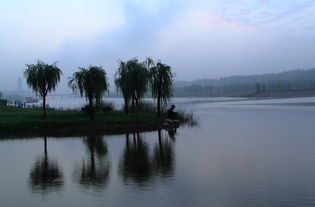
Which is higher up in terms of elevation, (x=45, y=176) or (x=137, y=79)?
(x=137, y=79)

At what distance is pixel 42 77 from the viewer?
29766 millimetres

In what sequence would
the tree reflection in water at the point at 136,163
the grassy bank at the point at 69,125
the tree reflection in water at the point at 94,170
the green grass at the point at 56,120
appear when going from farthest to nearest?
the green grass at the point at 56,120
the grassy bank at the point at 69,125
the tree reflection in water at the point at 136,163
the tree reflection in water at the point at 94,170

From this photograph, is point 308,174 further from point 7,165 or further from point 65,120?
point 65,120

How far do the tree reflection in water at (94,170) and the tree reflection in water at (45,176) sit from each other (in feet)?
2.03

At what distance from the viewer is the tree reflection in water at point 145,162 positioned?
13.0 meters

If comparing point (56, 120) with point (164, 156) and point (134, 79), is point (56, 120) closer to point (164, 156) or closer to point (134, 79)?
point (134, 79)

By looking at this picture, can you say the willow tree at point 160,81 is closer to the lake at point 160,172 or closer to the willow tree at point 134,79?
the willow tree at point 134,79

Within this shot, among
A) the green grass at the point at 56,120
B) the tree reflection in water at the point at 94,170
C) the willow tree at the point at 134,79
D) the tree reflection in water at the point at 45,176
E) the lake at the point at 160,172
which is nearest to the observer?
the lake at the point at 160,172

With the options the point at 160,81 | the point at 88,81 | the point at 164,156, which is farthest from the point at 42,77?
the point at 164,156

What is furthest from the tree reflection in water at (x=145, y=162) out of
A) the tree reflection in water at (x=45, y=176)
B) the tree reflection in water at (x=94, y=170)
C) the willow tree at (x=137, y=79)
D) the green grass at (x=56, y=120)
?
the willow tree at (x=137, y=79)

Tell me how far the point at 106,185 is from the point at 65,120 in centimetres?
1736

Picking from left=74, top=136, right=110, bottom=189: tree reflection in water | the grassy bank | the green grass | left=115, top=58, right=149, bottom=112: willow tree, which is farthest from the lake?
left=115, top=58, right=149, bottom=112: willow tree

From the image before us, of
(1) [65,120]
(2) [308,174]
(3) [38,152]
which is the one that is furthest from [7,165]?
(1) [65,120]

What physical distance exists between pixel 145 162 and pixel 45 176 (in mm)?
3722
